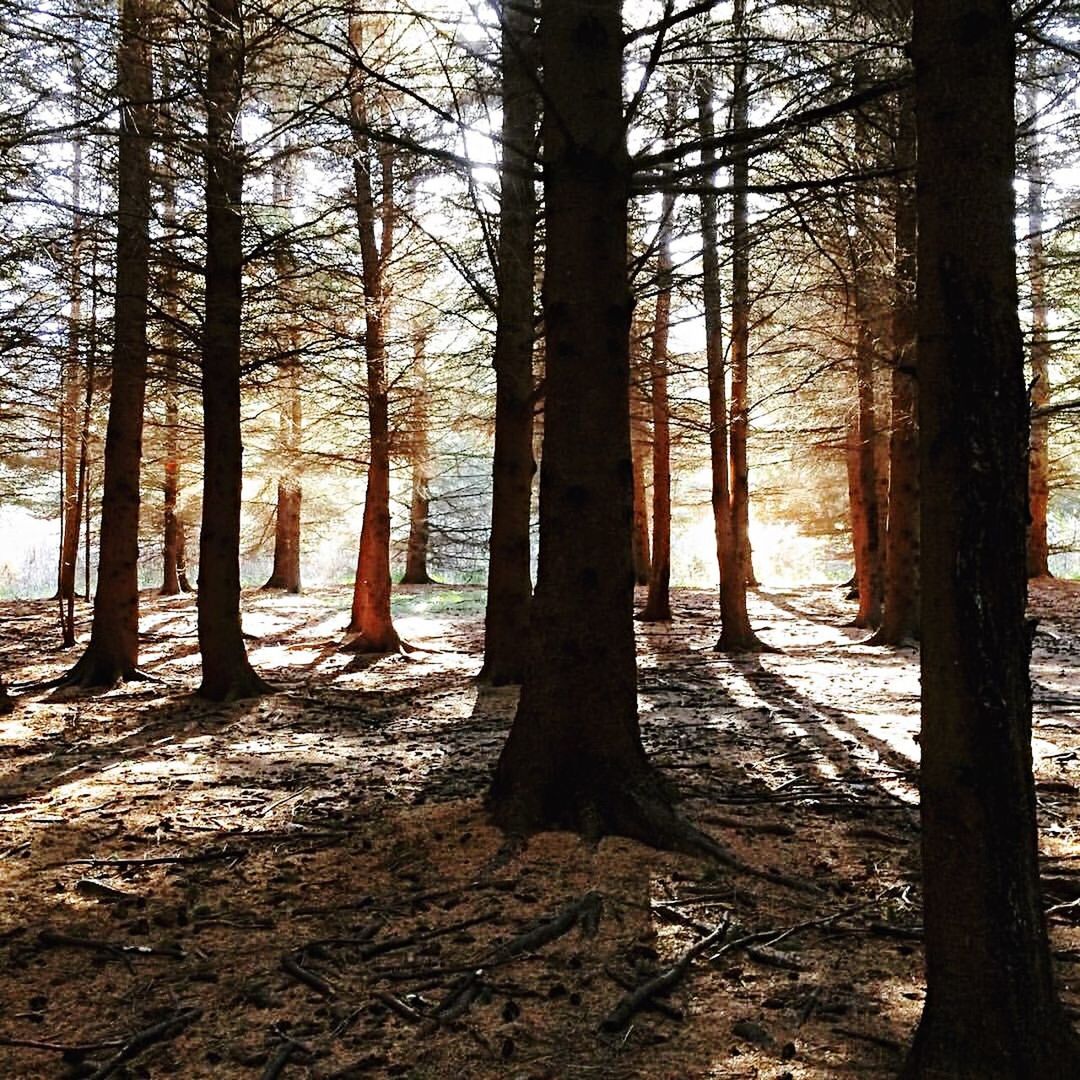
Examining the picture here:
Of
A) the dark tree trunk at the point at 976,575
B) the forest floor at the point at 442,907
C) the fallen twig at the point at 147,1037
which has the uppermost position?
the dark tree trunk at the point at 976,575

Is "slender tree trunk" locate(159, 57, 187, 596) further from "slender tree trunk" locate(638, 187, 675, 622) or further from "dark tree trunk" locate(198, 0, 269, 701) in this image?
"slender tree trunk" locate(638, 187, 675, 622)

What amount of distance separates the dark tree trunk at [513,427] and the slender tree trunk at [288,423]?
207 cm

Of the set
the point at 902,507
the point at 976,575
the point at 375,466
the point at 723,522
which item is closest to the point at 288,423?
the point at 375,466

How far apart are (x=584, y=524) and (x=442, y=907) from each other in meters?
1.89

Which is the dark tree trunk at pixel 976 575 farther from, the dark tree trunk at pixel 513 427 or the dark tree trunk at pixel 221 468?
the dark tree trunk at pixel 221 468

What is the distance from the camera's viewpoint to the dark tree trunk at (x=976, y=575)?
2.31 m

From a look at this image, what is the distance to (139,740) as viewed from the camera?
7.74 meters

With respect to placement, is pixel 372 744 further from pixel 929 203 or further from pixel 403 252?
pixel 403 252

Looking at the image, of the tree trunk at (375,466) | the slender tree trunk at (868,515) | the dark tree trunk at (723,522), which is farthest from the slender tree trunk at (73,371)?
the slender tree trunk at (868,515)

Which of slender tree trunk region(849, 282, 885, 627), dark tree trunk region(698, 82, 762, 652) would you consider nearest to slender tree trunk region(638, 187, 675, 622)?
dark tree trunk region(698, 82, 762, 652)

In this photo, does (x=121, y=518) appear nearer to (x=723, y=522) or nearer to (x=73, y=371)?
(x=73, y=371)

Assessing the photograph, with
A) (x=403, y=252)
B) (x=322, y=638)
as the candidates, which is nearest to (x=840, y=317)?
(x=403, y=252)

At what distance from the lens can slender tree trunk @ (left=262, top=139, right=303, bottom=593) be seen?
31.8ft

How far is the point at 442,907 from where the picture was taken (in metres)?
4.12
